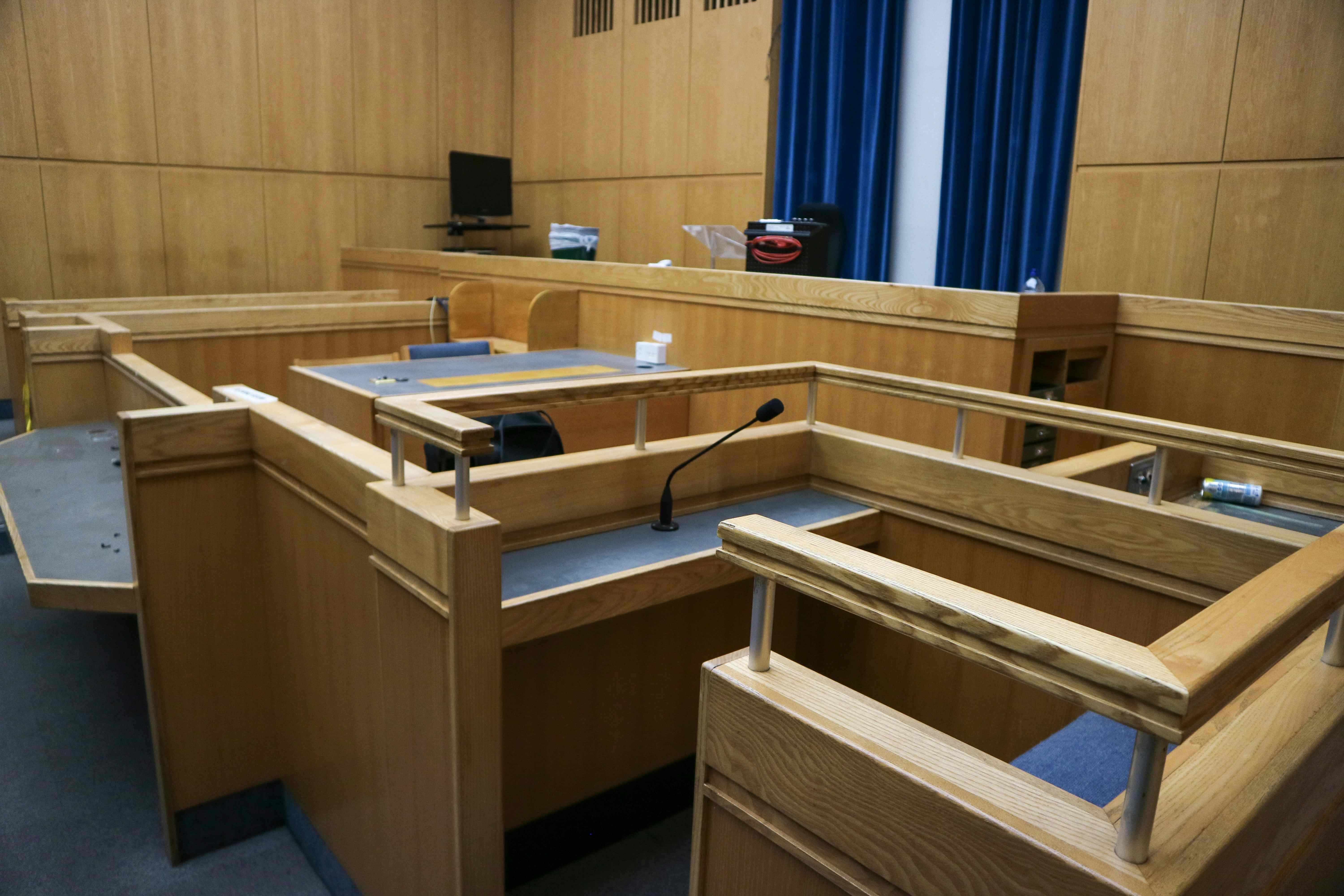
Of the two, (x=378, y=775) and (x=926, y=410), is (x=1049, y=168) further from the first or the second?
(x=378, y=775)

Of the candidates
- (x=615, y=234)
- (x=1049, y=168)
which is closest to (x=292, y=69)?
(x=615, y=234)

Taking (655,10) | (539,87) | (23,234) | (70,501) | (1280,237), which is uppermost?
(655,10)

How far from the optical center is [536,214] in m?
7.58

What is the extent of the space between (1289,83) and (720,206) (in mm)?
3244

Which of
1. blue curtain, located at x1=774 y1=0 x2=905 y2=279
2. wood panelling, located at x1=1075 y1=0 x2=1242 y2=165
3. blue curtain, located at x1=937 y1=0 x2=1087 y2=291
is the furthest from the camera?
blue curtain, located at x1=774 y1=0 x2=905 y2=279

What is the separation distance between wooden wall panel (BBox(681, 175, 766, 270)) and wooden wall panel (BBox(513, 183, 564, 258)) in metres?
1.40

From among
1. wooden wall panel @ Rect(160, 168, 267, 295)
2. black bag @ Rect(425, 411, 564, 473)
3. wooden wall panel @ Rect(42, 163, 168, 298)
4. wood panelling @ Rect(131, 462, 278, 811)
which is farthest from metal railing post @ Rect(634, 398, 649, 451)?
wooden wall panel @ Rect(42, 163, 168, 298)

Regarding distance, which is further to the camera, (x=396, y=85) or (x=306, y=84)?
(x=396, y=85)

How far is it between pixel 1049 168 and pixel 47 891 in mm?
4673

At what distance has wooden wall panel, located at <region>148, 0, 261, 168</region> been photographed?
20.4 feet

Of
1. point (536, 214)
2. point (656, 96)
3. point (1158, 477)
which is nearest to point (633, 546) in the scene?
point (1158, 477)

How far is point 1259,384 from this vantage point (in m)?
2.75

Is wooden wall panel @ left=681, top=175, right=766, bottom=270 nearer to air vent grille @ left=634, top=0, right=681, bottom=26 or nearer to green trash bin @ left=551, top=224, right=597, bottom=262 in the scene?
green trash bin @ left=551, top=224, right=597, bottom=262

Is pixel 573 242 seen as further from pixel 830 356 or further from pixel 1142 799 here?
pixel 1142 799
